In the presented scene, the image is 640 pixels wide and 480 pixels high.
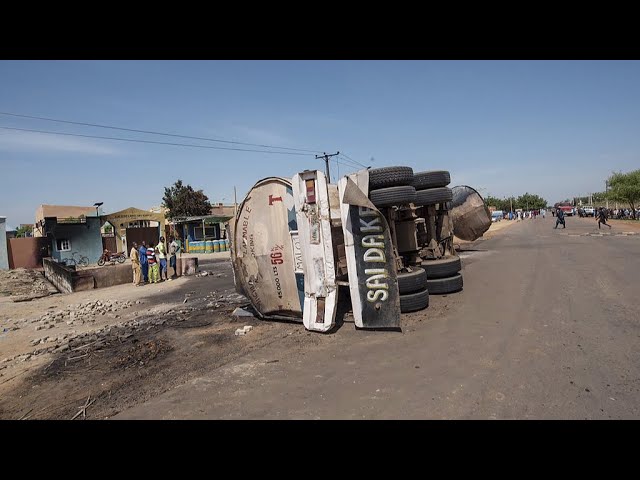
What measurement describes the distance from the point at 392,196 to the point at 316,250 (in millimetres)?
1630

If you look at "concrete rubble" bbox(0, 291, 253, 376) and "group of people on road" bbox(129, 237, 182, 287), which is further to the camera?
"group of people on road" bbox(129, 237, 182, 287)

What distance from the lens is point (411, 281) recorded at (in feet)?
20.8

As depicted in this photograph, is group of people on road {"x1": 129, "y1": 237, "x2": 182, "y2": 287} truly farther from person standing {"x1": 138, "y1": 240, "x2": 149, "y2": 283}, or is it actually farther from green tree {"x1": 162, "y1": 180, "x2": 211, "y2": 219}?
green tree {"x1": 162, "y1": 180, "x2": 211, "y2": 219}

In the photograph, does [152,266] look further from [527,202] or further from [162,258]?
[527,202]

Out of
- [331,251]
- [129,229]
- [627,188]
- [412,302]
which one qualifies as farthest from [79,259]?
[627,188]

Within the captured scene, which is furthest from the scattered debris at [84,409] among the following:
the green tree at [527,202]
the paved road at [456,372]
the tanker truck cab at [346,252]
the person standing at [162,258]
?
the green tree at [527,202]

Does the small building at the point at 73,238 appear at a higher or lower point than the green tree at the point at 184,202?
lower

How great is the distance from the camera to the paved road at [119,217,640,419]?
3.17m

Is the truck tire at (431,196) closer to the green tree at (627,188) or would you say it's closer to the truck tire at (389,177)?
the truck tire at (389,177)

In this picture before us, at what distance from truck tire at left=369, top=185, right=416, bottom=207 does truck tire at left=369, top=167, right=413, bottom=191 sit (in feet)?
0.38

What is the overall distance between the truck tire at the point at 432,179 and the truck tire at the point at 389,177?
6.23 feet

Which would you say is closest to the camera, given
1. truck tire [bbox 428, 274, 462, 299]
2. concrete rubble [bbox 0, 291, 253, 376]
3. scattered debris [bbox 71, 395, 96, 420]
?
scattered debris [bbox 71, 395, 96, 420]

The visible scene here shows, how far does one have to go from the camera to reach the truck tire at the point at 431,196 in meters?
8.11

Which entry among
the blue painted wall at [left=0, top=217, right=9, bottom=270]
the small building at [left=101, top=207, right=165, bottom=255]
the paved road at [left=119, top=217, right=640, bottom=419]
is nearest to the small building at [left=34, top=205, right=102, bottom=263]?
the small building at [left=101, top=207, right=165, bottom=255]
